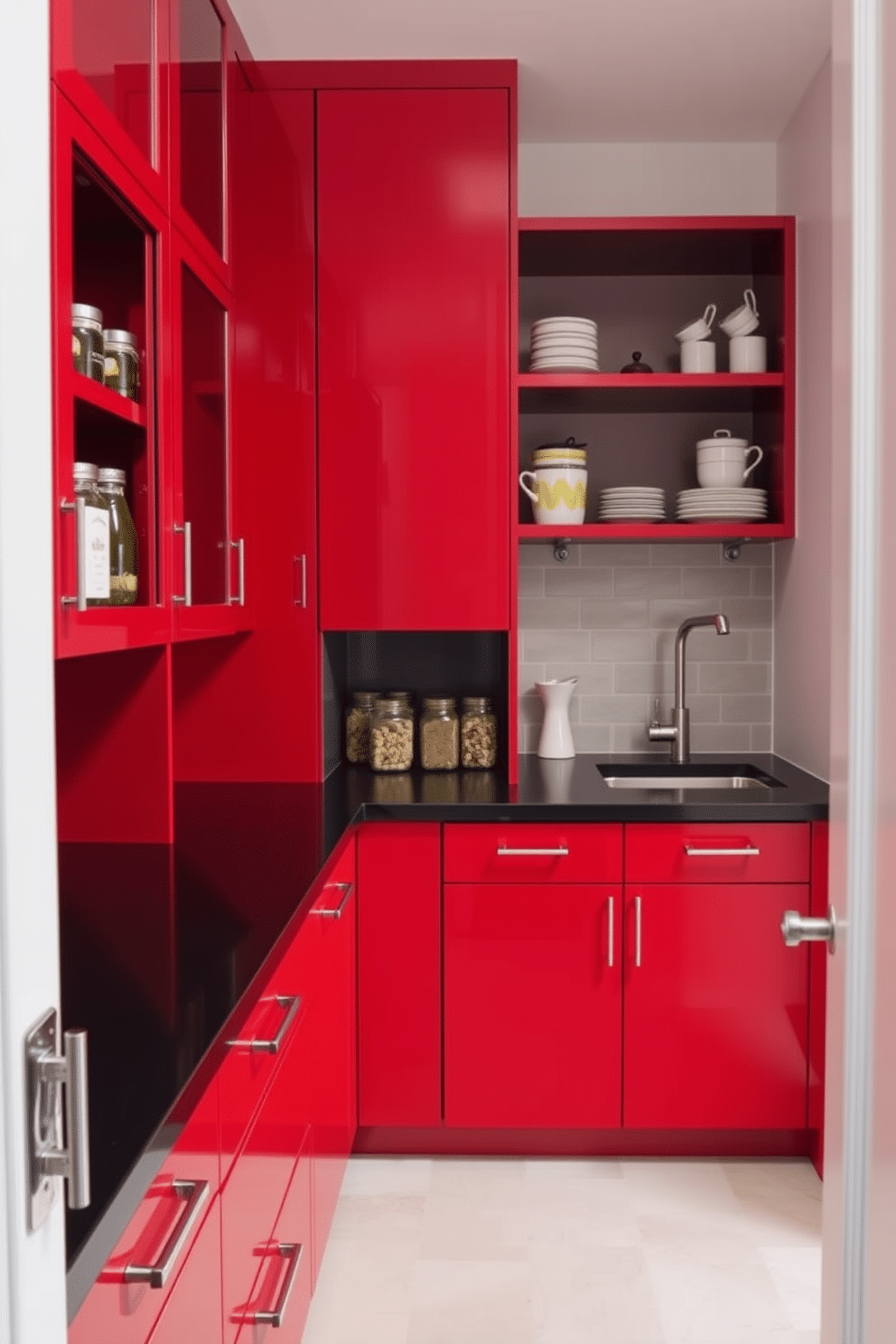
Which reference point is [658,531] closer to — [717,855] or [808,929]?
[717,855]

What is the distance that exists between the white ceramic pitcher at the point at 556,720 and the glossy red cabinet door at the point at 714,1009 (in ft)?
1.96

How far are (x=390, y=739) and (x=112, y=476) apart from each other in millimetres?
1389

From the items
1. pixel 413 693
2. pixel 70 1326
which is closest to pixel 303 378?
pixel 413 693

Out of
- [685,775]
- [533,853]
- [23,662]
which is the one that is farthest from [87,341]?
[685,775]

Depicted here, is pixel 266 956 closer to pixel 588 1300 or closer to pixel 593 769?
pixel 588 1300

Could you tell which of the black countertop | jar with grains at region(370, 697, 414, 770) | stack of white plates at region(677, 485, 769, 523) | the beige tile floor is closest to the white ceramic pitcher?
the black countertop

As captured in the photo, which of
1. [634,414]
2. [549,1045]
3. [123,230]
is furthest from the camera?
[634,414]

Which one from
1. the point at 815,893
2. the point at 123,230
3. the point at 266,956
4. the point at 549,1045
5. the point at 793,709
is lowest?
the point at 549,1045

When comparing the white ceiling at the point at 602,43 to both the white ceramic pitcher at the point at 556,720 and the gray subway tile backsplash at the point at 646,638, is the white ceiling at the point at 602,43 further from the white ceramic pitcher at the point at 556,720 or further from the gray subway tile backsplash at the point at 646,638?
the white ceramic pitcher at the point at 556,720

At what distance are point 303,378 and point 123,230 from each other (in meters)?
1.03

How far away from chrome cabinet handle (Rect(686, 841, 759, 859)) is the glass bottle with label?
1462 millimetres

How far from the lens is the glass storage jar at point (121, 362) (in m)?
1.65

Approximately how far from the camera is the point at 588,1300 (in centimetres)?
213

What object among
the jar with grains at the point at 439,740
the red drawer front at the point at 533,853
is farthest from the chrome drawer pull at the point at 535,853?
the jar with grains at the point at 439,740
